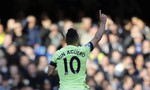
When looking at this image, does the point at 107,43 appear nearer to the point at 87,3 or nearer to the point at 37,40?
the point at 37,40

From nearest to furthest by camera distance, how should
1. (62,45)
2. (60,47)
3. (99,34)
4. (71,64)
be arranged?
(71,64)
(99,34)
(60,47)
(62,45)

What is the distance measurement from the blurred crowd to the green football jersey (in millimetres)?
6225

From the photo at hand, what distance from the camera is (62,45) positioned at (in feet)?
54.5

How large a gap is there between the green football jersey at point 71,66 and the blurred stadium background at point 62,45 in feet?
21.8

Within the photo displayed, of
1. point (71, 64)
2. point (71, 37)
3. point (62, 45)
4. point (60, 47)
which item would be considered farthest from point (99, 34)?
point (62, 45)

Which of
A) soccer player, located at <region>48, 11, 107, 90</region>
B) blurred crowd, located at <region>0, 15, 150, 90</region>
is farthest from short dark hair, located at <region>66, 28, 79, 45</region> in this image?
blurred crowd, located at <region>0, 15, 150, 90</region>

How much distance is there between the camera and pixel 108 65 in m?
16.4

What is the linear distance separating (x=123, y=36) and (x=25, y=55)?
3.35 meters

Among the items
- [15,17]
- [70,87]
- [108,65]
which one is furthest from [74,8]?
[70,87]

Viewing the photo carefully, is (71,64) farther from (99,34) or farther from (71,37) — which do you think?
(99,34)

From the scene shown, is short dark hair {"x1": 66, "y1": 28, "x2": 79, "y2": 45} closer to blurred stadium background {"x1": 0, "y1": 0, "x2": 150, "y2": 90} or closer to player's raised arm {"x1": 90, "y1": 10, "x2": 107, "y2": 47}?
player's raised arm {"x1": 90, "y1": 10, "x2": 107, "y2": 47}

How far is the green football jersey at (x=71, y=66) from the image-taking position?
8.45m

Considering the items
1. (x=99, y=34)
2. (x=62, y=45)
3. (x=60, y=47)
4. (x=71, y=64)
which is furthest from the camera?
(x=62, y=45)

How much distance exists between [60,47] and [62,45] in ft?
0.47
